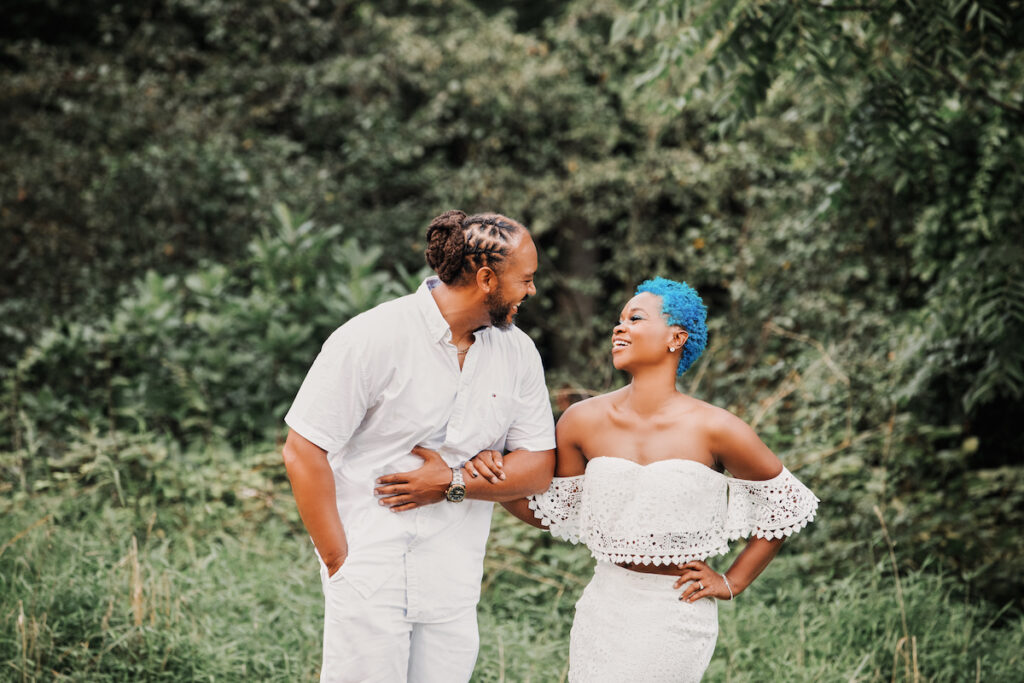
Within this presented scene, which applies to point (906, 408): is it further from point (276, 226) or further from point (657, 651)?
point (276, 226)

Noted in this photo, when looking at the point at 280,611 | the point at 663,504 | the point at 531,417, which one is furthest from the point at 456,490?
the point at 280,611

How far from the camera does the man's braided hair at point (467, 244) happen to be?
2627 millimetres

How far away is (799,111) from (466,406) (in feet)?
12.8

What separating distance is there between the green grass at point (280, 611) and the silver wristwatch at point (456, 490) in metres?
1.38

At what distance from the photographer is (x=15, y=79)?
8875mm

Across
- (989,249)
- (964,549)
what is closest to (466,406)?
(989,249)

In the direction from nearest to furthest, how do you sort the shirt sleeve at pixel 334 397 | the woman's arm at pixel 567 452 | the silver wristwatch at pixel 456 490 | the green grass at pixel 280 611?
the shirt sleeve at pixel 334 397 < the silver wristwatch at pixel 456 490 < the woman's arm at pixel 567 452 < the green grass at pixel 280 611

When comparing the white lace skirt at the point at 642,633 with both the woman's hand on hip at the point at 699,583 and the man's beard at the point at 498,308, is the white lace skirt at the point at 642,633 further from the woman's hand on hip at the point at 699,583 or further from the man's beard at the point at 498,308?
the man's beard at the point at 498,308

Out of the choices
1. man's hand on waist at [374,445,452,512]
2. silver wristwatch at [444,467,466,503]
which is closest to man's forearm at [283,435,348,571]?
man's hand on waist at [374,445,452,512]

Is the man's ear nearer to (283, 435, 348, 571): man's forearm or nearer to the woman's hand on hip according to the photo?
(283, 435, 348, 571): man's forearm

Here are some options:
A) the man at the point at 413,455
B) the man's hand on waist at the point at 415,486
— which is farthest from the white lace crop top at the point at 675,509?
the man's hand on waist at the point at 415,486

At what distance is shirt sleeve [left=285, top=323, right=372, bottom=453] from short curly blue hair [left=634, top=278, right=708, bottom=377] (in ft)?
2.70

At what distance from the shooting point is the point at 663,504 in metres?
2.68

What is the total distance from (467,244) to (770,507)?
1143mm
